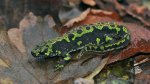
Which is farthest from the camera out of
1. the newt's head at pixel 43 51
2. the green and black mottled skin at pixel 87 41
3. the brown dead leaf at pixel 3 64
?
the green and black mottled skin at pixel 87 41

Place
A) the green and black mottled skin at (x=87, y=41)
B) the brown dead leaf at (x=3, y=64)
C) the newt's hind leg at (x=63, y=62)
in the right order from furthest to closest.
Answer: the green and black mottled skin at (x=87, y=41), the newt's hind leg at (x=63, y=62), the brown dead leaf at (x=3, y=64)

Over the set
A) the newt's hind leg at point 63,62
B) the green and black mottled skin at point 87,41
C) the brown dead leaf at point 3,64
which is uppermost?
the brown dead leaf at point 3,64

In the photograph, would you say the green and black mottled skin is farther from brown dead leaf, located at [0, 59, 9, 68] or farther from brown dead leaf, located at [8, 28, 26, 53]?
brown dead leaf, located at [0, 59, 9, 68]

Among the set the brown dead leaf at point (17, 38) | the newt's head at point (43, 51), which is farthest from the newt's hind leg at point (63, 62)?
the brown dead leaf at point (17, 38)

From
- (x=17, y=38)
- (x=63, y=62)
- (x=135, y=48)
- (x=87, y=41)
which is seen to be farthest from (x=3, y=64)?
(x=135, y=48)

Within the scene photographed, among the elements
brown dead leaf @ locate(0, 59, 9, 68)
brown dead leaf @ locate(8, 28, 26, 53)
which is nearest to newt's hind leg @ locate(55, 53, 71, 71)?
brown dead leaf @ locate(8, 28, 26, 53)

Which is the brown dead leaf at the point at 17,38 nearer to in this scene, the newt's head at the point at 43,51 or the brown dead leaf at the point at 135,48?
the newt's head at the point at 43,51

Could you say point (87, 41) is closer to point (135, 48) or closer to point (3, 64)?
point (135, 48)

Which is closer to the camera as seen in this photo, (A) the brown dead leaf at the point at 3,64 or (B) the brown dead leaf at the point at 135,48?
(A) the brown dead leaf at the point at 3,64

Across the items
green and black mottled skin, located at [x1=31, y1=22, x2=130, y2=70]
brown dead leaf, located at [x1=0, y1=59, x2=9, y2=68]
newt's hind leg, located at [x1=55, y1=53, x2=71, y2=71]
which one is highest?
brown dead leaf, located at [x1=0, y1=59, x2=9, y2=68]
